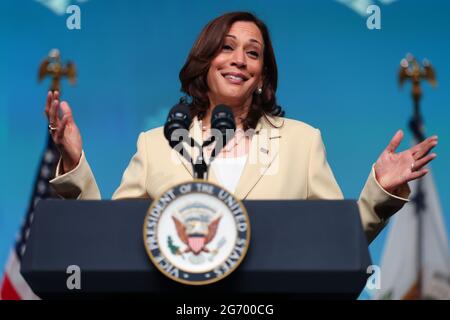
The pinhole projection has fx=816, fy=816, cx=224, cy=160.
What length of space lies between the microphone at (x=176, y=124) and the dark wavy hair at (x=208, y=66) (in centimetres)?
66

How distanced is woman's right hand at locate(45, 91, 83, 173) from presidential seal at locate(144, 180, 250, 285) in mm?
587

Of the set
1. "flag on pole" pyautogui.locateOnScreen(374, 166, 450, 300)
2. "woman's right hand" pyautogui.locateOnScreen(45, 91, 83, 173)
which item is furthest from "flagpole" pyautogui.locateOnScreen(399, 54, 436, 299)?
"woman's right hand" pyautogui.locateOnScreen(45, 91, 83, 173)

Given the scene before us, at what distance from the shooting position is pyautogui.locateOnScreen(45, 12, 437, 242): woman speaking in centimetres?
217

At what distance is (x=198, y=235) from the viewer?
5.40ft

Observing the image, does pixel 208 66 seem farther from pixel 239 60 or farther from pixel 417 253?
pixel 417 253

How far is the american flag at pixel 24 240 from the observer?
4266 millimetres

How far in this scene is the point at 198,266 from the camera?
64.7 inches

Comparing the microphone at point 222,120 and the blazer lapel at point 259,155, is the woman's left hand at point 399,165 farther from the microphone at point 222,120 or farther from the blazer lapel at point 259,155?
the microphone at point 222,120

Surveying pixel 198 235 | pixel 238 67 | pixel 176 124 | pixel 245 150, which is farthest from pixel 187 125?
pixel 238 67
